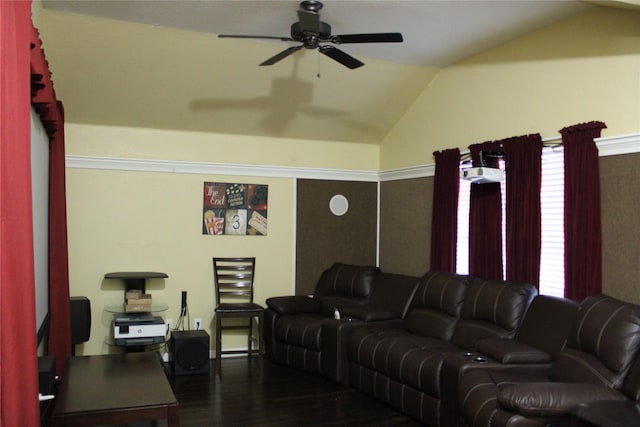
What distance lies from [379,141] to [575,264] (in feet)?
11.4

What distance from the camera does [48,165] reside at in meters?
4.80

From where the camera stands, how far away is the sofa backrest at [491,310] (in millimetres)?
4434

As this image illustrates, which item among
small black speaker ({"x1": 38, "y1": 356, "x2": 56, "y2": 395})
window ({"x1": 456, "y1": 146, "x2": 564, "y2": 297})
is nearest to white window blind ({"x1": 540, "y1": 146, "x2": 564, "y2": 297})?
window ({"x1": 456, "y1": 146, "x2": 564, "y2": 297})

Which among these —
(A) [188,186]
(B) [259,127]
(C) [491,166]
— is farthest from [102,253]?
(C) [491,166]

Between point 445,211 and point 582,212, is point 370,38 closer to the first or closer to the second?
point 582,212

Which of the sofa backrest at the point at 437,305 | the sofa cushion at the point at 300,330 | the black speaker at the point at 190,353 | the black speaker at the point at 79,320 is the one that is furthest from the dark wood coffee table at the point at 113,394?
the sofa backrest at the point at 437,305

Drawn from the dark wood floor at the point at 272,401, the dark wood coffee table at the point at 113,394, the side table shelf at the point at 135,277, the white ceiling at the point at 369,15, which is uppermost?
the white ceiling at the point at 369,15

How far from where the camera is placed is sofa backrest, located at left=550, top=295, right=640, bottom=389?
127 inches

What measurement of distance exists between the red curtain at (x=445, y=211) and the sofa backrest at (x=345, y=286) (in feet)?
2.57

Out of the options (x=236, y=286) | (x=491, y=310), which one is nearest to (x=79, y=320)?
(x=236, y=286)

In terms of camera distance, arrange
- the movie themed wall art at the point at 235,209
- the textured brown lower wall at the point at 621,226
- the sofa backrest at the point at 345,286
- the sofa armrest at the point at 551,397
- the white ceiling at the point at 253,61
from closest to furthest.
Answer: the sofa armrest at the point at 551,397
the textured brown lower wall at the point at 621,226
the white ceiling at the point at 253,61
the sofa backrest at the point at 345,286
the movie themed wall art at the point at 235,209

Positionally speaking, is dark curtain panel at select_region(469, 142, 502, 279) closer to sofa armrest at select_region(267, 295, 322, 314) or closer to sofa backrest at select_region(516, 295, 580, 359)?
sofa backrest at select_region(516, 295, 580, 359)

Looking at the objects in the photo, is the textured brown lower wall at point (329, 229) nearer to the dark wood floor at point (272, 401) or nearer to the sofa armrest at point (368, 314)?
the sofa armrest at point (368, 314)

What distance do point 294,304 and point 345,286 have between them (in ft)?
2.15
